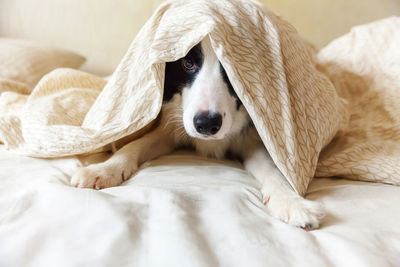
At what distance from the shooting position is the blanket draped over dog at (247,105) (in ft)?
2.81

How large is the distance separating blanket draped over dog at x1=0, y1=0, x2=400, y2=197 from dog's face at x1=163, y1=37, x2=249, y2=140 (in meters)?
0.08

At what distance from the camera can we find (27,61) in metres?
1.93

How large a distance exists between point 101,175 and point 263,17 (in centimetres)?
67

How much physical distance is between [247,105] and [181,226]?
0.37m

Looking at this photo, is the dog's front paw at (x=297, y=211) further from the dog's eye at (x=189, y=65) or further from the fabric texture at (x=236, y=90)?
the dog's eye at (x=189, y=65)

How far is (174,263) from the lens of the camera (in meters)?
0.53

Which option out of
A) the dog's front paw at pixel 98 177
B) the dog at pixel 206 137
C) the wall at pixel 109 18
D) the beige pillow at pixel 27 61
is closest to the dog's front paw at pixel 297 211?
the dog at pixel 206 137

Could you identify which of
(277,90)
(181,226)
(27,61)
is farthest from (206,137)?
(27,61)

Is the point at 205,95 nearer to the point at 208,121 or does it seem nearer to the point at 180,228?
Result: the point at 208,121

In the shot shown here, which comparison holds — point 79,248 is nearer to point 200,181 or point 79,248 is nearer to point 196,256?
point 196,256

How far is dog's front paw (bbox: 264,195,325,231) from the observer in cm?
70

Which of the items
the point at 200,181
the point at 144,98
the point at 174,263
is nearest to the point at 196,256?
the point at 174,263

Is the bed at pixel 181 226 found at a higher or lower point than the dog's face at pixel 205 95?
lower

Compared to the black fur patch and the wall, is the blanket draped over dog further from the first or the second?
the wall
